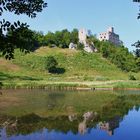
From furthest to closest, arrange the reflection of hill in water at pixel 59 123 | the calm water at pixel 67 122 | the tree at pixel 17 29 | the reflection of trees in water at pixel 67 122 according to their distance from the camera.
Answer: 1. the reflection of trees in water at pixel 67 122
2. the reflection of hill in water at pixel 59 123
3. the calm water at pixel 67 122
4. the tree at pixel 17 29

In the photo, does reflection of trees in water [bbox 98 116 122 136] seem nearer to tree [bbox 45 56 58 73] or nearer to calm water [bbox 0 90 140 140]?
calm water [bbox 0 90 140 140]

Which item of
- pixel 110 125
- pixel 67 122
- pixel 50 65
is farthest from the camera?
pixel 50 65

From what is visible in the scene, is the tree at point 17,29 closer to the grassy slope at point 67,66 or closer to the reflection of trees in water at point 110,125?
the reflection of trees in water at point 110,125

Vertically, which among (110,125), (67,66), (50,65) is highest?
(67,66)

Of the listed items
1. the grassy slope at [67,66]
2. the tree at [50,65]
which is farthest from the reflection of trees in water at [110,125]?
the tree at [50,65]

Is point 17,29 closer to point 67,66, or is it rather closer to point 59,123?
point 59,123

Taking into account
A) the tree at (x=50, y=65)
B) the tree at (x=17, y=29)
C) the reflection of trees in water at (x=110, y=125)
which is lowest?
the reflection of trees in water at (x=110, y=125)

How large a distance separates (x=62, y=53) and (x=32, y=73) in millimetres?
37647

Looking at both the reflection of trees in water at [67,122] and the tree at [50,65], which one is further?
the tree at [50,65]

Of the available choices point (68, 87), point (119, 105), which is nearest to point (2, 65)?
point (68, 87)

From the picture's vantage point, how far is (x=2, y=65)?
5207 inches

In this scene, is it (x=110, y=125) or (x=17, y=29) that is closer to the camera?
(x=17, y=29)

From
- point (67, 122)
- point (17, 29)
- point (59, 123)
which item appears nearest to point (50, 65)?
point (67, 122)

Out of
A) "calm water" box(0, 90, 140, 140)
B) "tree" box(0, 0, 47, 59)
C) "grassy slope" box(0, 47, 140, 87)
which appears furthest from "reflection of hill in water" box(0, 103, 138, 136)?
"grassy slope" box(0, 47, 140, 87)
